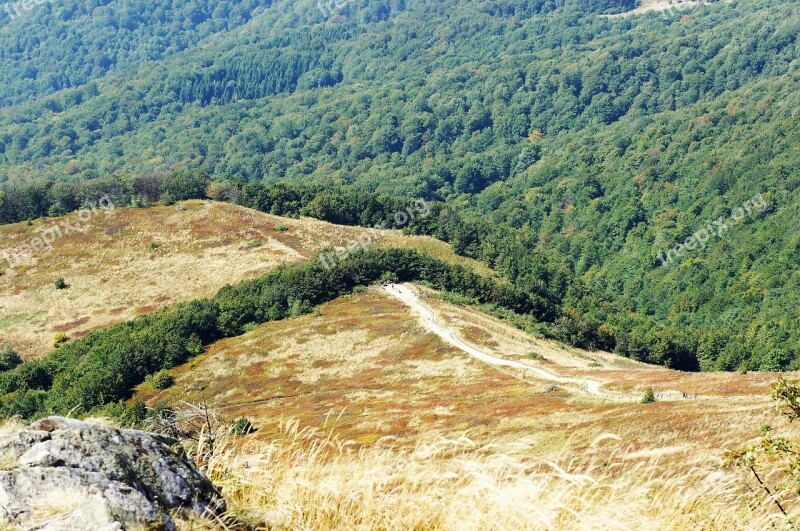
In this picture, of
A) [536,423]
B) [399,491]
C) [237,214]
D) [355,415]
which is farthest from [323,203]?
[399,491]

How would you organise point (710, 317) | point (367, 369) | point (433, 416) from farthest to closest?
1. point (710, 317)
2. point (367, 369)
3. point (433, 416)

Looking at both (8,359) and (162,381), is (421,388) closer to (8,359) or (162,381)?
(162,381)

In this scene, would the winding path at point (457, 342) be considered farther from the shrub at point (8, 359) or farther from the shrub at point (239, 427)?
the shrub at point (8, 359)

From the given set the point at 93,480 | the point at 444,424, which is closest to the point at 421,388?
the point at 444,424

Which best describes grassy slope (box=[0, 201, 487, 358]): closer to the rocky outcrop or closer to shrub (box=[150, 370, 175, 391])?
shrub (box=[150, 370, 175, 391])

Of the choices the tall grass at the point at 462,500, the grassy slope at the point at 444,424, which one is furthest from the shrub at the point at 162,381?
the tall grass at the point at 462,500

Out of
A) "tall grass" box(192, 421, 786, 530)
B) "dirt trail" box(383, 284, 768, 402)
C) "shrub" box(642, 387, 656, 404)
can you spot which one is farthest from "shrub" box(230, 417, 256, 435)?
"dirt trail" box(383, 284, 768, 402)

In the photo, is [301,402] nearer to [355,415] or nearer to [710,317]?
[355,415]
